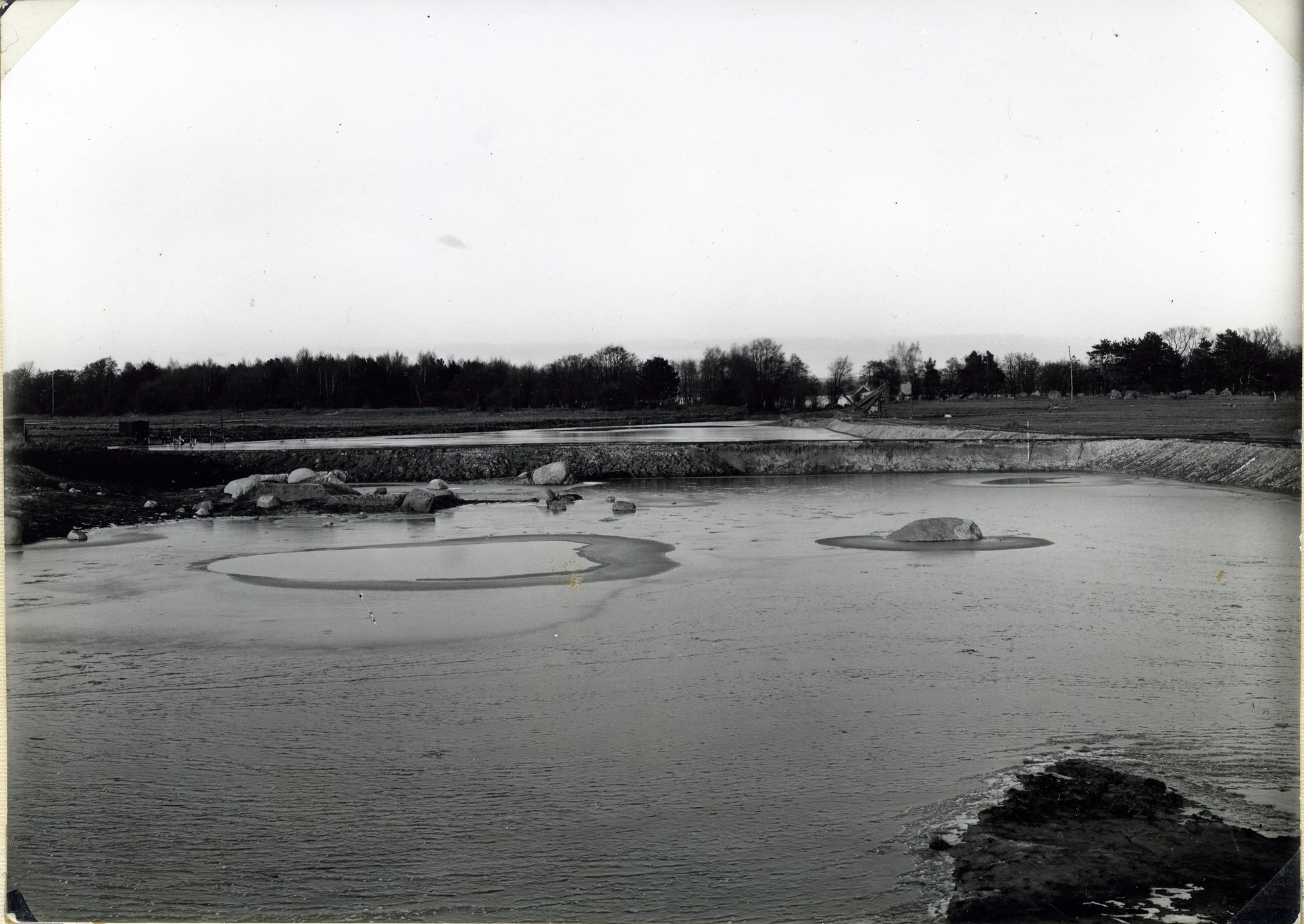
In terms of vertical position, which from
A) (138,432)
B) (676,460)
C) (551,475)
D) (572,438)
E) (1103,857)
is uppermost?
(138,432)

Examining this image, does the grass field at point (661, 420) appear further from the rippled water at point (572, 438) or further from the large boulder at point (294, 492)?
the large boulder at point (294, 492)

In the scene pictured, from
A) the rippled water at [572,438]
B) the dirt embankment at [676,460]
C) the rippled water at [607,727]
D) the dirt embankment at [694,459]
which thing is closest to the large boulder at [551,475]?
the dirt embankment at [676,460]

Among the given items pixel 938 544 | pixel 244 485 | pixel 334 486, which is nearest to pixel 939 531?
pixel 938 544

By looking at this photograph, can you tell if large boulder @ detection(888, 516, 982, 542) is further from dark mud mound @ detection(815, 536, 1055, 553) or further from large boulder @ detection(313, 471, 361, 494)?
large boulder @ detection(313, 471, 361, 494)

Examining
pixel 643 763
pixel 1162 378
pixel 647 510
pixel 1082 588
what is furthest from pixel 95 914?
pixel 1162 378

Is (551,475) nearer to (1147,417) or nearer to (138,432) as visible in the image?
(138,432)

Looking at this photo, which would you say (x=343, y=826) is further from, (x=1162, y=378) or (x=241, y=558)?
(x=1162, y=378)
